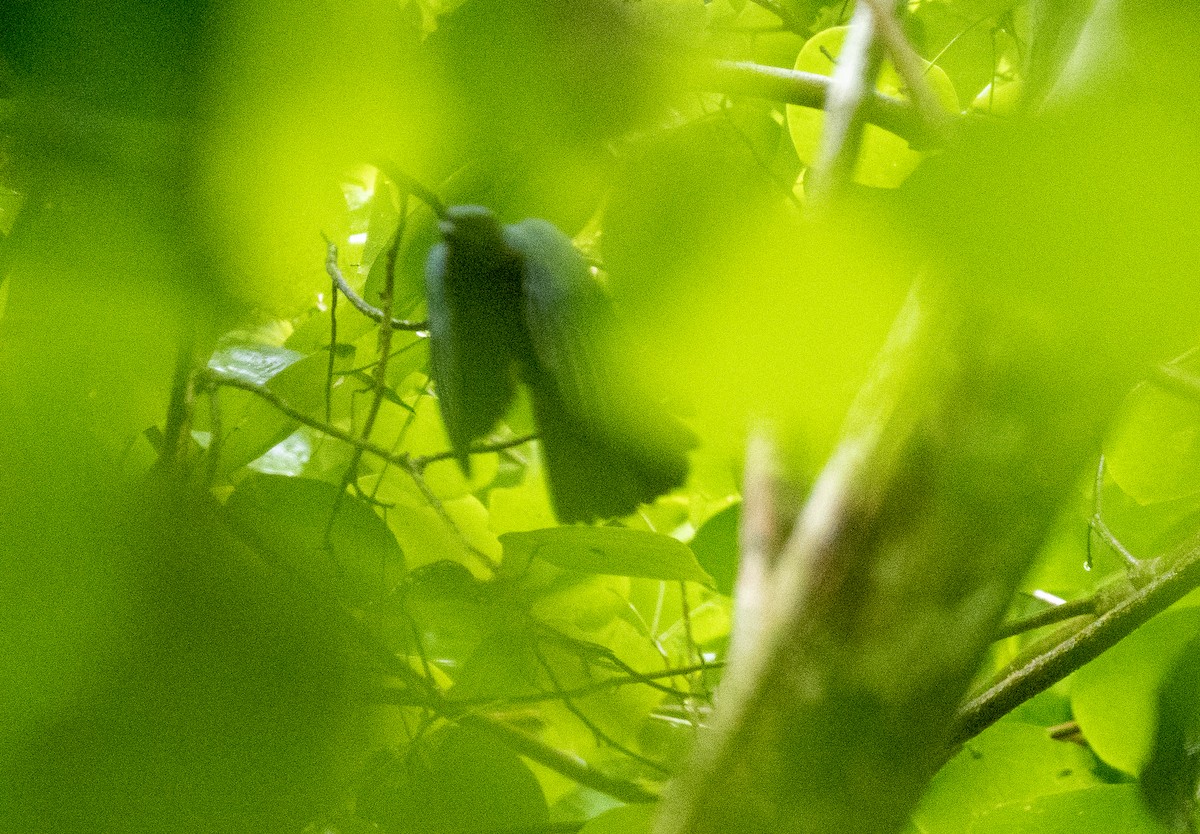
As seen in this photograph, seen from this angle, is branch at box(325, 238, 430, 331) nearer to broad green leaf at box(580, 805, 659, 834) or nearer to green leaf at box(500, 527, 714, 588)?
green leaf at box(500, 527, 714, 588)

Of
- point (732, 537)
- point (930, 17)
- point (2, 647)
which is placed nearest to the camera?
point (2, 647)

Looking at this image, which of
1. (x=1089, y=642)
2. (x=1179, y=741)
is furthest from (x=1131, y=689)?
(x=1089, y=642)

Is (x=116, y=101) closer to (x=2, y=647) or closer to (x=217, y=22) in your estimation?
(x=217, y=22)

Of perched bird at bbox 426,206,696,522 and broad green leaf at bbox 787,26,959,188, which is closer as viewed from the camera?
perched bird at bbox 426,206,696,522

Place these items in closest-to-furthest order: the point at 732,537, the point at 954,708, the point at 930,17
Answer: the point at 954,708, the point at 732,537, the point at 930,17

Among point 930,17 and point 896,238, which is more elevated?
point 930,17

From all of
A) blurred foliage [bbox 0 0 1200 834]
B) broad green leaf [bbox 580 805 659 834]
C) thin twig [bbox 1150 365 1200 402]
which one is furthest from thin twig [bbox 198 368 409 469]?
thin twig [bbox 1150 365 1200 402]

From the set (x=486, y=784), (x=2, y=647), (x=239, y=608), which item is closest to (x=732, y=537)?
(x=486, y=784)
